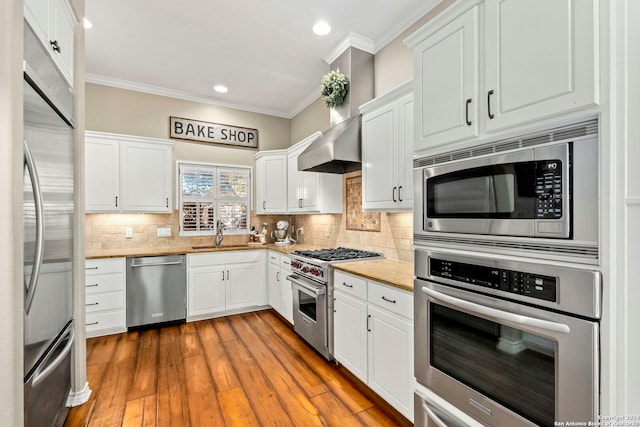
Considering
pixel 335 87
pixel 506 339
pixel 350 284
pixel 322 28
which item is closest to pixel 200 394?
pixel 350 284

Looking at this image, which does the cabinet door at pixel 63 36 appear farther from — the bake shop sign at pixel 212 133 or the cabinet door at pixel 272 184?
the cabinet door at pixel 272 184

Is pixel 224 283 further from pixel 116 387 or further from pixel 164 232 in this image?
pixel 116 387

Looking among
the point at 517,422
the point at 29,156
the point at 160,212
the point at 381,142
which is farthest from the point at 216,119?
the point at 517,422

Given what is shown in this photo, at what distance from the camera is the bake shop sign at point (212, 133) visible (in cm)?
433

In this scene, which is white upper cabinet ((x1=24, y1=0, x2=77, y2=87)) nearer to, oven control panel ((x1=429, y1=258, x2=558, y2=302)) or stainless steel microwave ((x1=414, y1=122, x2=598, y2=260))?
stainless steel microwave ((x1=414, y1=122, x2=598, y2=260))

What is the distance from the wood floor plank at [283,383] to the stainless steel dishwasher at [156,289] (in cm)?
90

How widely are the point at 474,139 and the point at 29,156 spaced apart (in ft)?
6.61

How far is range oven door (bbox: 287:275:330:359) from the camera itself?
274 centimetres

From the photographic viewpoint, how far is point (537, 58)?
1131 mm

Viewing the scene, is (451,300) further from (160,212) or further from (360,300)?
(160,212)

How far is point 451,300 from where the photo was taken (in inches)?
57.3

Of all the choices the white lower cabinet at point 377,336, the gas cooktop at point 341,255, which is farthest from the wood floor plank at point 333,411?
the gas cooktop at point 341,255

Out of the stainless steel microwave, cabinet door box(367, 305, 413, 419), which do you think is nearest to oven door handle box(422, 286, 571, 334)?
the stainless steel microwave

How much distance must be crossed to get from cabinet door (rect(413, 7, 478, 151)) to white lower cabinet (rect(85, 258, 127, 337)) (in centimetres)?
362
